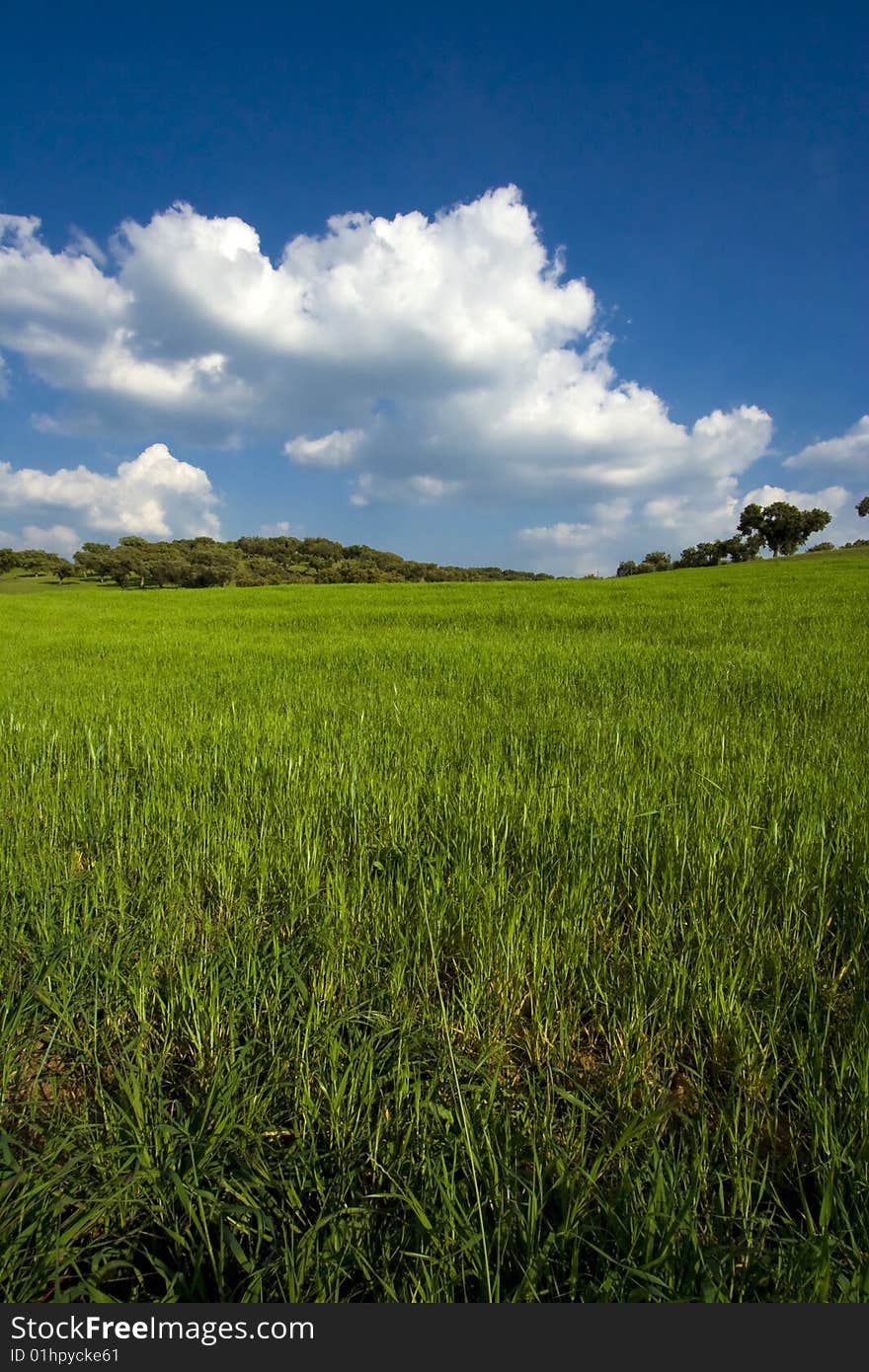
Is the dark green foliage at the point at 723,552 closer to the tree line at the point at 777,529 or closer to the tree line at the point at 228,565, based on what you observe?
the tree line at the point at 777,529

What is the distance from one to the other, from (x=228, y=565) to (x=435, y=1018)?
83.9 m

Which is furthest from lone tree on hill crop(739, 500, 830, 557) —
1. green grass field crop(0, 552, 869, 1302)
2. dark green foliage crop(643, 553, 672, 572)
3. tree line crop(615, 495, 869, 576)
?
green grass field crop(0, 552, 869, 1302)

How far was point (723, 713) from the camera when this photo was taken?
5473 mm

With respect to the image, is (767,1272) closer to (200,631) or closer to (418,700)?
(418,700)

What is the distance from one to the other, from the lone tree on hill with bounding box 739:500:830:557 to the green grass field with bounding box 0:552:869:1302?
90.9 m

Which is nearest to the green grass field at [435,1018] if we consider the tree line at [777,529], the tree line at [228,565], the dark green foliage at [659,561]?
the tree line at [228,565]

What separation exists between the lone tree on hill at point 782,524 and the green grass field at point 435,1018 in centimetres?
9091

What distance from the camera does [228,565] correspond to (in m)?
78.8

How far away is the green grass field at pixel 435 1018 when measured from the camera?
1162mm

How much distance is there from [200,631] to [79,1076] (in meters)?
14.9

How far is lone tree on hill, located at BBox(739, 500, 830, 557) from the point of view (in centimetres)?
7838

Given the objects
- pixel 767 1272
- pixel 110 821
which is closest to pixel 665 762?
pixel 767 1272

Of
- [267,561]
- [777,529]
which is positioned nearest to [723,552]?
[777,529]

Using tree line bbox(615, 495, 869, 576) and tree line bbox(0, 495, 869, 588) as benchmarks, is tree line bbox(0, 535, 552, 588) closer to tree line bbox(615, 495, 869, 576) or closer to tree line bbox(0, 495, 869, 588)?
tree line bbox(0, 495, 869, 588)
